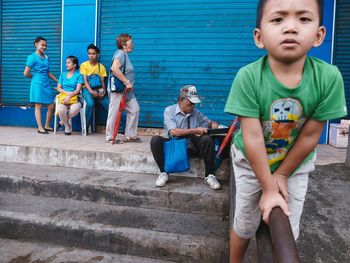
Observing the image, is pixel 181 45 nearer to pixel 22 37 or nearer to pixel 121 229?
pixel 22 37

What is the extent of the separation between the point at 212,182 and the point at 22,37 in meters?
5.82

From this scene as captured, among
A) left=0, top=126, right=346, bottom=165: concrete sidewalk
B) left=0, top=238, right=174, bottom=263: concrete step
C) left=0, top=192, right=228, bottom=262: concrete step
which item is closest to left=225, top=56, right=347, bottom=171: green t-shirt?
left=0, top=192, right=228, bottom=262: concrete step

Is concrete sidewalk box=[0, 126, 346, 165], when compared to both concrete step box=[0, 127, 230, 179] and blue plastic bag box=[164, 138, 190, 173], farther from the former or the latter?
blue plastic bag box=[164, 138, 190, 173]

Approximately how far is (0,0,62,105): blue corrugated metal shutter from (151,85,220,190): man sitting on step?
13.4ft

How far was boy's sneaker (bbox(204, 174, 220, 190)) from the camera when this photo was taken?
361 cm

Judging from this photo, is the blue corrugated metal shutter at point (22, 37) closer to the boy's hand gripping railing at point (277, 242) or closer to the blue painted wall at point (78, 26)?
the blue painted wall at point (78, 26)

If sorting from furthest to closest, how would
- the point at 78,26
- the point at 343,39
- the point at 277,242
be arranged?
the point at 78,26 < the point at 343,39 < the point at 277,242

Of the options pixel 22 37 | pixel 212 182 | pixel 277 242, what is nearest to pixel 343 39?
pixel 212 182

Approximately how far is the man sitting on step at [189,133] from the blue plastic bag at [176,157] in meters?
0.09

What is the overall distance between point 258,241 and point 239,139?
78 cm

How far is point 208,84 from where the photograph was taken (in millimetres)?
6191

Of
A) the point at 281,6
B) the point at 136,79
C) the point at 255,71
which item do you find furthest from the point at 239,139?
the point at 136,79

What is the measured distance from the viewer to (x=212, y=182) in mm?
3660

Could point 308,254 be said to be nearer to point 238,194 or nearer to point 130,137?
point 238,194
